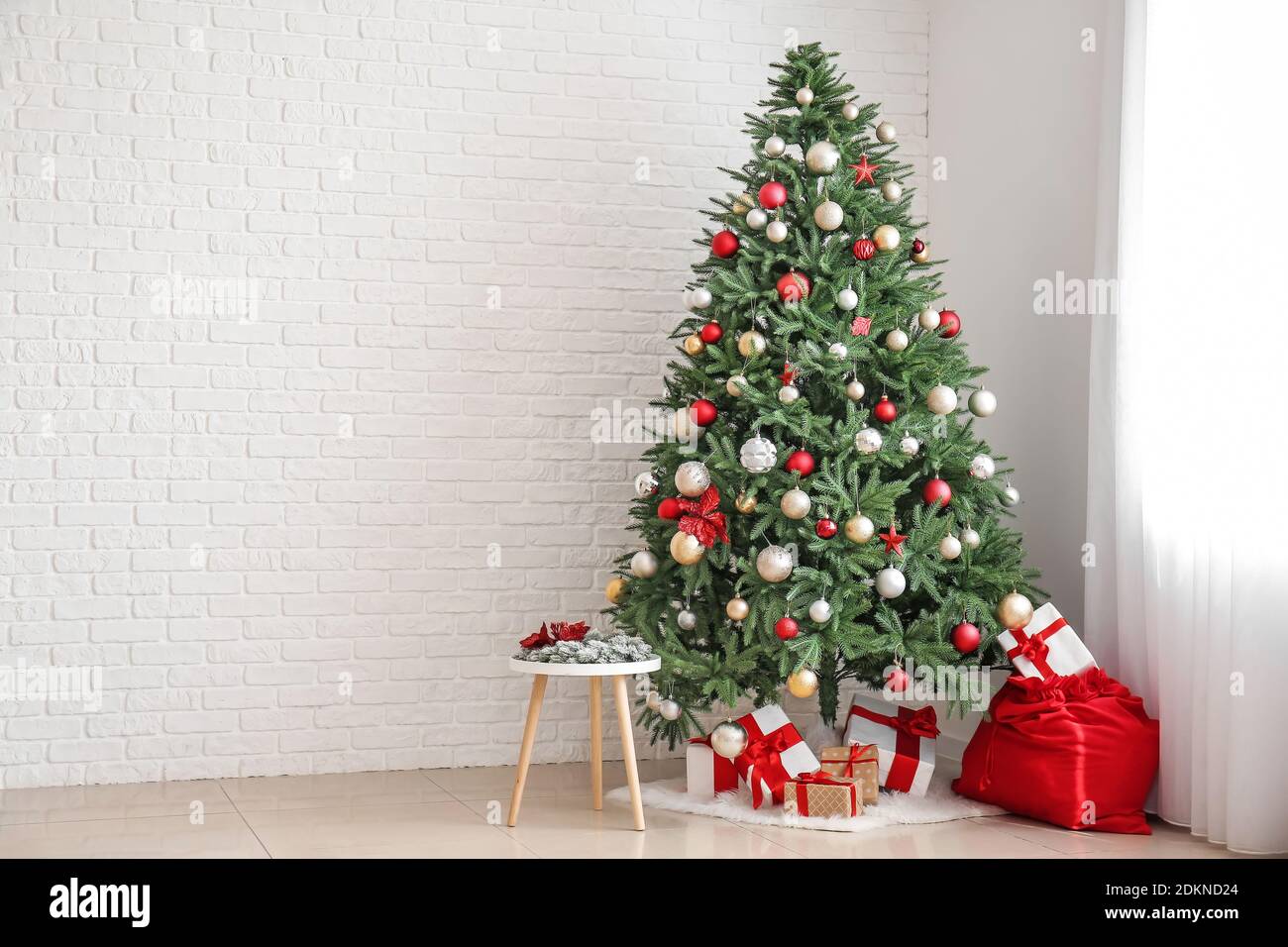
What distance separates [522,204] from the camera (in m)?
4.11

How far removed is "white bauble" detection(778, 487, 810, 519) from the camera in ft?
10.7

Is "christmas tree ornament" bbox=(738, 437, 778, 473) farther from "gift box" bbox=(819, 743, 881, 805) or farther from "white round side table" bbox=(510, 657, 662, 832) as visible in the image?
"gift box" bbox=(819, 743, 881, 805)

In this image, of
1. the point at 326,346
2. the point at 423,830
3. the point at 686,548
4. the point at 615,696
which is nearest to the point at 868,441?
the point at 686,548

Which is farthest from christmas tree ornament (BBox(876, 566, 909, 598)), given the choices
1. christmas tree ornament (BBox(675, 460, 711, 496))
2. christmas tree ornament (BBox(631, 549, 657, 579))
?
christmas tree ornament (BBox(631, 549, 657, 579))

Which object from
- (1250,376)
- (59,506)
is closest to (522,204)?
(59,506)

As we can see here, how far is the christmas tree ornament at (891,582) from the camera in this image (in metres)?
3.25

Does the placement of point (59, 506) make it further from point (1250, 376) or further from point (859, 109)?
point (1250, 376)

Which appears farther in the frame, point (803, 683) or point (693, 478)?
point (693, 478)

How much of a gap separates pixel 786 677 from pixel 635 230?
1.61 metres

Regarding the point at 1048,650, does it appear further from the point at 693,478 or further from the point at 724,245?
the point at 724,245

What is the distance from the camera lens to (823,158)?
3.45 metres

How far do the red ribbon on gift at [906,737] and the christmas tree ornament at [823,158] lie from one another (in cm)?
143

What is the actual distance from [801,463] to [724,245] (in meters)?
0.63
